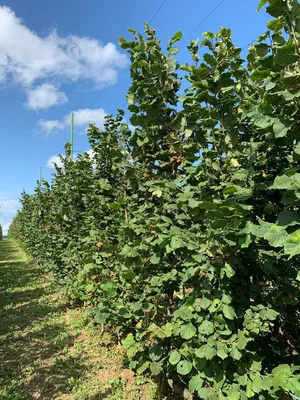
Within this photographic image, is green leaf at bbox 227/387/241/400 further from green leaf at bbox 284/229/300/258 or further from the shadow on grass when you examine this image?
the shadow on grass

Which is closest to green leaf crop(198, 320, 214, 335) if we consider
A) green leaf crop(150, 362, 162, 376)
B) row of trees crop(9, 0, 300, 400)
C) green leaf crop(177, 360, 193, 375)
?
row of trees crop(9, 0, 300, 400)

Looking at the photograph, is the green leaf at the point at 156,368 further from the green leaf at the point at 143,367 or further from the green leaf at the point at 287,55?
the green leaf at the point at 287,55

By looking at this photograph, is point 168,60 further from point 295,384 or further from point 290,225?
point 295,384

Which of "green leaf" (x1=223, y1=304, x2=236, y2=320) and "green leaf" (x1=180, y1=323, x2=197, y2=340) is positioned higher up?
"green leaf" (x1=223, y1=304, x2=236, y2=320)

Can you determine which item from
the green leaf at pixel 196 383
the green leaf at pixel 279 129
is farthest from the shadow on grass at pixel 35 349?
the green leaf at pixel 279 129

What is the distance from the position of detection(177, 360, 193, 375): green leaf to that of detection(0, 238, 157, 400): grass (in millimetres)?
1225

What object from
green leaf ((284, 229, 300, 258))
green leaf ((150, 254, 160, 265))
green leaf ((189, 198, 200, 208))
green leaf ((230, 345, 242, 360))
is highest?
green leaf ((189, 198, 200, 208))

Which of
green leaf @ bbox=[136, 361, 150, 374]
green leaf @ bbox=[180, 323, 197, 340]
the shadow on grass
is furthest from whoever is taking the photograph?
the shadow on grass

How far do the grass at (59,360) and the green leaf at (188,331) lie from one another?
160cm

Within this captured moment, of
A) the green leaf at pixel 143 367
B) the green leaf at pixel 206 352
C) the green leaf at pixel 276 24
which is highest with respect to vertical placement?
the green leaf at pixel 276 24

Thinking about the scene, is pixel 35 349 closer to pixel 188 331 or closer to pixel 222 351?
pixel 188 331

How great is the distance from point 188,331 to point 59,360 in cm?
308

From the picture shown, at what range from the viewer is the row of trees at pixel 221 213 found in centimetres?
157

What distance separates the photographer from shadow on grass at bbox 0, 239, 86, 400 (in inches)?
150
